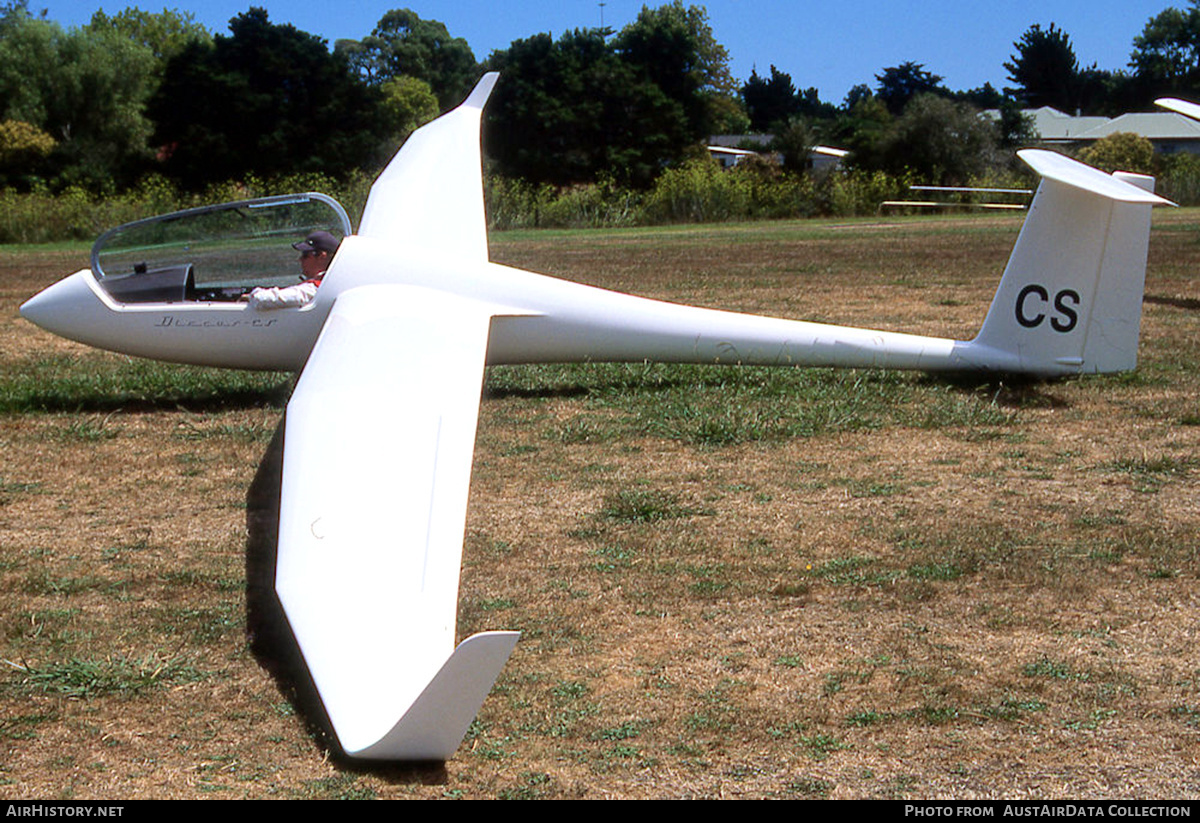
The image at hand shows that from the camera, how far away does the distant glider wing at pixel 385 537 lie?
3113 millimetres

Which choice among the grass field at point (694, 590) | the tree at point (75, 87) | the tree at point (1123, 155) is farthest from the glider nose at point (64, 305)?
the tree at point (75, 87)

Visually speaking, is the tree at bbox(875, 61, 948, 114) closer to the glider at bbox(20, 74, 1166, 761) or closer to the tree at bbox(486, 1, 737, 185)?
the tree at bbox(486, 1, 737, 185)

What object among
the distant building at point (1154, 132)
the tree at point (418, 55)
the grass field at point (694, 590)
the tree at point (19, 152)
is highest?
the tree at point (418, 55)

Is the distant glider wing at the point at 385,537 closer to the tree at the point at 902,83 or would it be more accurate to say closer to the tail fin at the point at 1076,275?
the tail fin at the point at 1076,275

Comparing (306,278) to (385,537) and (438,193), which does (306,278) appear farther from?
(385,537)

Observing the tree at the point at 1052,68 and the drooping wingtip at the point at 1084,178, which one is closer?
the drooping wingtip at the point at 1084,178

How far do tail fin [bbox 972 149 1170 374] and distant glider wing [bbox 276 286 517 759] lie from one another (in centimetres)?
411

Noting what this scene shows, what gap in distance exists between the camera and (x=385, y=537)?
4.04 m

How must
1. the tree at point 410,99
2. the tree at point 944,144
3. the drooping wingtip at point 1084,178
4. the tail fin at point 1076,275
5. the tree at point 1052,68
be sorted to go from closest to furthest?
the drooping wingtip at point 1084,178
the tail fin at point 1076,275
the tree at point 944,144
the tree at point 410,99
the tree at point 1052,68

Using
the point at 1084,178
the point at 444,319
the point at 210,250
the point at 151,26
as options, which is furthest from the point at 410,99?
the point at 1084,178

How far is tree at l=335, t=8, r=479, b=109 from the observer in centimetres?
11588

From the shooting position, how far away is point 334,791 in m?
3.45

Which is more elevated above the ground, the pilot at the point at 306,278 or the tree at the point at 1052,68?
the tree at the point at 1052,68

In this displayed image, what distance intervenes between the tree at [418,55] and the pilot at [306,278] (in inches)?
4130
